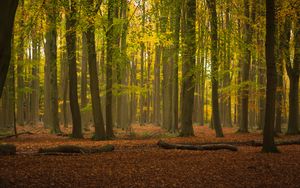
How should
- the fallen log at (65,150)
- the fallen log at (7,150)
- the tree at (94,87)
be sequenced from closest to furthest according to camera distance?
the fallen log at (7,150)
the fallen log at (65,150)
the tree at (94,87)

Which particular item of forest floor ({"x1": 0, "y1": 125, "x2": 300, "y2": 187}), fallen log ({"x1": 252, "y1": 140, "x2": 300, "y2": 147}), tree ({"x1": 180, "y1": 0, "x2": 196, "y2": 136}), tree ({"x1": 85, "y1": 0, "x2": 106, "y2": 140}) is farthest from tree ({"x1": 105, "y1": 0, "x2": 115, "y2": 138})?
fallen log ({"x1": 252, "y1": 140, "x2": 300, "y2": 147})

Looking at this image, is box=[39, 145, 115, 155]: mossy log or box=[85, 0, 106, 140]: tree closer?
box=[39, 145, 115, 155]: mossy log

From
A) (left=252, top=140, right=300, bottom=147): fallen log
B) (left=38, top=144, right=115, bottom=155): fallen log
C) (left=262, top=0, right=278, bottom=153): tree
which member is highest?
(left=262, top=0, right=278, bottom=153): tree

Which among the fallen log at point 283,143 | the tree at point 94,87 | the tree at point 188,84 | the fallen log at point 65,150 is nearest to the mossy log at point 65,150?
the fallen log at point 65,150

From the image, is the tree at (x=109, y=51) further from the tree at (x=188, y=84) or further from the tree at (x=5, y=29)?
the tree at (x=5, y=29)

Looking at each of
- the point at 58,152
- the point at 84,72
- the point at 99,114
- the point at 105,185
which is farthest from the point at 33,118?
the point at 105,185

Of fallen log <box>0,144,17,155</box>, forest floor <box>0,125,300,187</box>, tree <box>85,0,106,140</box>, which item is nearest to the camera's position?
forest floor <box>0,125,300,187</box>

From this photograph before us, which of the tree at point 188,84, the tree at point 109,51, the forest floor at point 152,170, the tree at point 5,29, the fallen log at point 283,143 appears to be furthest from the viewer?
the tree at point 188,84

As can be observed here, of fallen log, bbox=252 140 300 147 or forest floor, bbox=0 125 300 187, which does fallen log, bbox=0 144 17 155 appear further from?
fallen log, bbox=252 140 300 147

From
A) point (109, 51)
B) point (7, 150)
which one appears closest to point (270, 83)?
point (7, 150)

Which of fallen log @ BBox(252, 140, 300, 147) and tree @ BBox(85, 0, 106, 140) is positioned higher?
tree @ BBox(85, 0, 106, 140)

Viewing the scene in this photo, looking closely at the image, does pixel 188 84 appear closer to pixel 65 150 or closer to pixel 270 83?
pixel 270 83

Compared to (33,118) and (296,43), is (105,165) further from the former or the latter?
(33,118)

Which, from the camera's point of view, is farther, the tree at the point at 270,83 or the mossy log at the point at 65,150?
the mossy log at the point at 65,150
